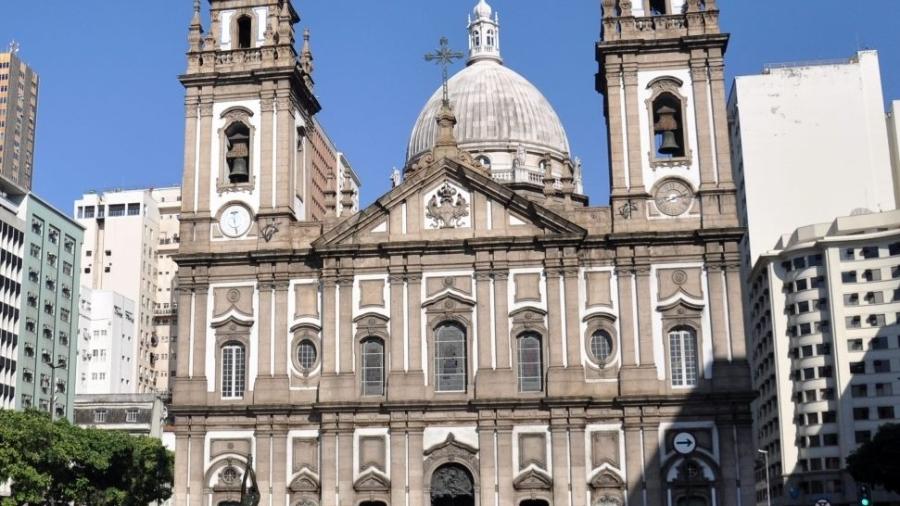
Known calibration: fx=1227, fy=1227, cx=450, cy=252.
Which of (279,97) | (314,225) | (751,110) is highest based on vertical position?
(751,110)

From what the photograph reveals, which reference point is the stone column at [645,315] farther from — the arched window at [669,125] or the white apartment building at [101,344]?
the white apartment building at [101,344]

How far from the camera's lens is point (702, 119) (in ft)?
131

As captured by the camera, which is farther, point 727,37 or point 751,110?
point 751,110

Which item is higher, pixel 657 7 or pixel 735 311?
pixel 657 7

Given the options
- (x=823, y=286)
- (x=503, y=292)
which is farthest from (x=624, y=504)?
(x=823, y=286)

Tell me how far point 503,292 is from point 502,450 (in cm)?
498

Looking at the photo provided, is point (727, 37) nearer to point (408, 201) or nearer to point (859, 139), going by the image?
point (408, 201)

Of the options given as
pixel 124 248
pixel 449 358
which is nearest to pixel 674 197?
pixel 449 358

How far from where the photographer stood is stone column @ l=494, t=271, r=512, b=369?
38125 mm

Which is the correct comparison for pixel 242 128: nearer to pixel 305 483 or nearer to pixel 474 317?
pixel 474 317

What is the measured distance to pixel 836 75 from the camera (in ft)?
265

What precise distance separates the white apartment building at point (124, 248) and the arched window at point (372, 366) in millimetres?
71401

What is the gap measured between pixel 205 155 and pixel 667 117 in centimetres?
1566

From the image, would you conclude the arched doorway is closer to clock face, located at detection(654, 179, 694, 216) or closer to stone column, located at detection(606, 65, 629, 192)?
stone column, located at detection(606, 65, 629, 192)
